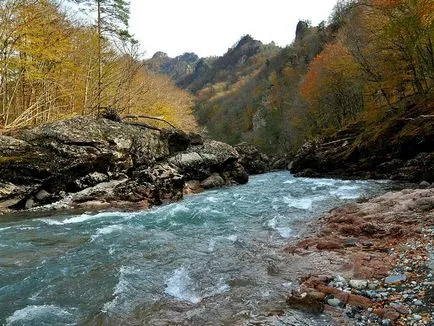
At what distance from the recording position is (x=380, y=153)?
24344 millimetres

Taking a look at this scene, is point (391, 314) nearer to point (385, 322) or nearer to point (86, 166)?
point (385, 322)

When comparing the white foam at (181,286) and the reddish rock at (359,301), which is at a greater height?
the reddish rock at (359,301)

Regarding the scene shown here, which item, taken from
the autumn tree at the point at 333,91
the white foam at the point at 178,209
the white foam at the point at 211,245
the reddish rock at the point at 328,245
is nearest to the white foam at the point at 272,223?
the white foam at the point at 211,245

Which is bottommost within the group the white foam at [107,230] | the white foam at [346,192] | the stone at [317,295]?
the white foam at [346,192]

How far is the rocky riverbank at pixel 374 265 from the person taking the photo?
17.3ft

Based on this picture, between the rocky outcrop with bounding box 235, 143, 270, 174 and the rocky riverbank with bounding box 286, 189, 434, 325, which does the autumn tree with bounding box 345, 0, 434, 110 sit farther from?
the rocky outcrop with bounding box 235, 143, 270, 174

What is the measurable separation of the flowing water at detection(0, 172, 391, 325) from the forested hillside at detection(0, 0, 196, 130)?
365 inches

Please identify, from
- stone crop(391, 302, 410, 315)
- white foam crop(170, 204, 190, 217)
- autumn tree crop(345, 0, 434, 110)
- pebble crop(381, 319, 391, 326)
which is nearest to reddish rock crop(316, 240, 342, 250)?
stone crop(391, 302, 410, 315)

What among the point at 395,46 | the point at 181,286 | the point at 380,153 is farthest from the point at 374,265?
the point at 395,46

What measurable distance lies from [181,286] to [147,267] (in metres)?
1.51

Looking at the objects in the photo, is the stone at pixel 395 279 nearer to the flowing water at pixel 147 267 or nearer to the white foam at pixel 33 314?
the flowing water at pixel 147 267

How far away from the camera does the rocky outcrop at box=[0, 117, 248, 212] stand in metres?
15.9

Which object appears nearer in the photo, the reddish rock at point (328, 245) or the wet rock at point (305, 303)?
the wet rock at point (305, 303)

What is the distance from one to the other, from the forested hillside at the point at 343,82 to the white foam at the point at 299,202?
8433mm
